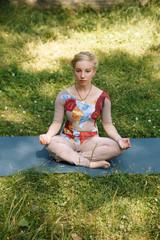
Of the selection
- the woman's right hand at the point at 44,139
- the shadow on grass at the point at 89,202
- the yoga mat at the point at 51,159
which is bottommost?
the shadow on grass at the point at 89,202

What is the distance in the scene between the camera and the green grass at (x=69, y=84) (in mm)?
2719

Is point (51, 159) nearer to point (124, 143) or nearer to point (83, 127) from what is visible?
point (83, 127)

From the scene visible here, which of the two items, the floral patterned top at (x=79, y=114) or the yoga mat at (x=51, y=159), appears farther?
the floral patterned top at (x=79, y=114)

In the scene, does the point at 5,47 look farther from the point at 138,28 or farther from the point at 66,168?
the point at 66,168

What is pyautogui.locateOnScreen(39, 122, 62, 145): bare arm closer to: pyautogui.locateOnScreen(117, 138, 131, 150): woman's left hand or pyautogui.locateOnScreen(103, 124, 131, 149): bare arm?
pyautogui.locateOnScreen(103, 124, 131, 149): bare arm

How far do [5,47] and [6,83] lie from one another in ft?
5.26

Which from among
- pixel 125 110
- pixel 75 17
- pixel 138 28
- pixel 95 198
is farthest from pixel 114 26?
pixel 95 198

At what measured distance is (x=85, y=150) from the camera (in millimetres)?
3709

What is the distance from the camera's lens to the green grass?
2.72 meters

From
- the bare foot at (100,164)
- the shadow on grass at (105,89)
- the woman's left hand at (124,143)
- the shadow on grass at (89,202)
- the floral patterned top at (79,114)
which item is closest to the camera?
the shadow on grass at (89,202)

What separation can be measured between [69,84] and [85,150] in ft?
8.37

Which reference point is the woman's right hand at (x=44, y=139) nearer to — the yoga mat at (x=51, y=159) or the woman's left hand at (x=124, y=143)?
the yoga mat at (x=51, y=159)

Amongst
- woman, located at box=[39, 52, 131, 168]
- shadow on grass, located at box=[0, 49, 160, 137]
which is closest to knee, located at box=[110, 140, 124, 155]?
woman, located at box=[39, 52, 131, 168]

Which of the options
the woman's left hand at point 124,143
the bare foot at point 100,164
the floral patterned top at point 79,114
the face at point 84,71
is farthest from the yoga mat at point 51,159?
the face at point 84,71
